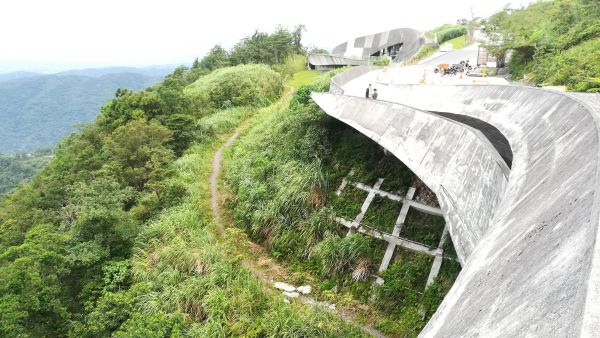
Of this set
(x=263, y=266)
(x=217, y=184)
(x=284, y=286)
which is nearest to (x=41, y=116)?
(x=217, y=184)

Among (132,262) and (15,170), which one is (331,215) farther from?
(15,170)

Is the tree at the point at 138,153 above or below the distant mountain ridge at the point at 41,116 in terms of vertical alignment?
above

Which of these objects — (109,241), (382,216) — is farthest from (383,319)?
(109,241)

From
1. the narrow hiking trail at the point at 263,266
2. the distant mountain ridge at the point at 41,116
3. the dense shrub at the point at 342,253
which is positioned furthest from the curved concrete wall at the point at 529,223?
the distant mountain ridge at the point at 41,116

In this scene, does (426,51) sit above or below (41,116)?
above

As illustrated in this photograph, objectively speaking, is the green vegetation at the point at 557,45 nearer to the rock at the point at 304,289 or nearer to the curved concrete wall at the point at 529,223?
the curved concrete wall at the point at 529,223

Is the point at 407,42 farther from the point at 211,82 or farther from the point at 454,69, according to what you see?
the point at 211,82
